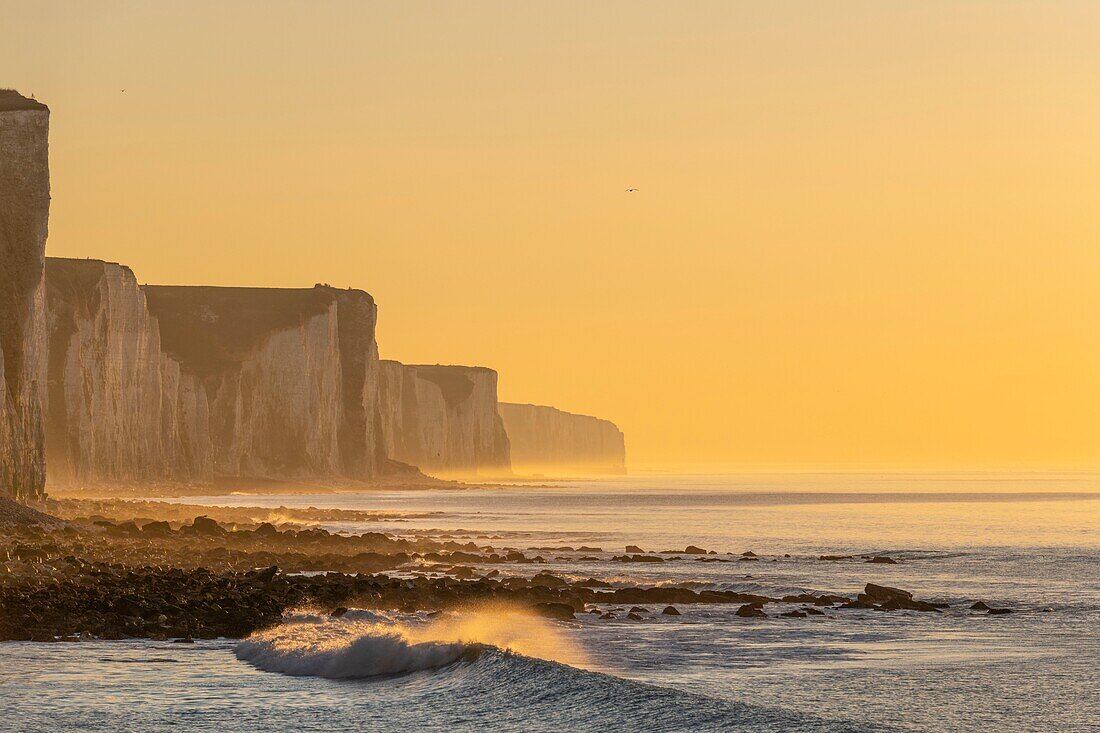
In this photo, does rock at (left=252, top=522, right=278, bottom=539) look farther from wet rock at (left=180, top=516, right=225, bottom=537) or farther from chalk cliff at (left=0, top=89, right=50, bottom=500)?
chalk cliff at (left=0, top=89, right=50, bottom=500)

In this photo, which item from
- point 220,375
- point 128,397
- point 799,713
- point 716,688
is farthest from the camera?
point 220,375

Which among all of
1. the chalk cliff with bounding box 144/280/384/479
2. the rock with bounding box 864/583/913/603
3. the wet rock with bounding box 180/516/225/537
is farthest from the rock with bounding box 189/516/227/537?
the chalk cliff with bounding box 144/280/384/479

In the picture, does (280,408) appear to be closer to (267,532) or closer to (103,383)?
(103,383)

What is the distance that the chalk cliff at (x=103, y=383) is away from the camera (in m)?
95.9

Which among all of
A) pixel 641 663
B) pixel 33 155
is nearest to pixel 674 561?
pixel 641 663

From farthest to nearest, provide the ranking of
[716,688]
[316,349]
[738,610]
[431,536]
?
[316,349]
[431,536]
[738,610]
[716,688]

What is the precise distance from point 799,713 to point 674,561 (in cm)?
2968

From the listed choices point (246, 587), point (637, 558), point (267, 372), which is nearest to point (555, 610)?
point (246, 587)

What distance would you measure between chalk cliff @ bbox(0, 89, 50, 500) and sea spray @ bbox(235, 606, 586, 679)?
35012 millimetres

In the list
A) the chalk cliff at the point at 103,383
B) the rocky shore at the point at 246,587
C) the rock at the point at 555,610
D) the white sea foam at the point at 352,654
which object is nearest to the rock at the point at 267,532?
the rocky shore at the point at 246,587

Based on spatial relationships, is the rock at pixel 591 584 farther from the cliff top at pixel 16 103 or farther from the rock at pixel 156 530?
the cliff top at pixel 16 103

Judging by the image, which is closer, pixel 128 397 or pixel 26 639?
pixel 26 639

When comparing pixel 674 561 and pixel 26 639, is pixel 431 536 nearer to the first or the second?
pixel 674 561

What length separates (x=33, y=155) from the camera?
62.8m
